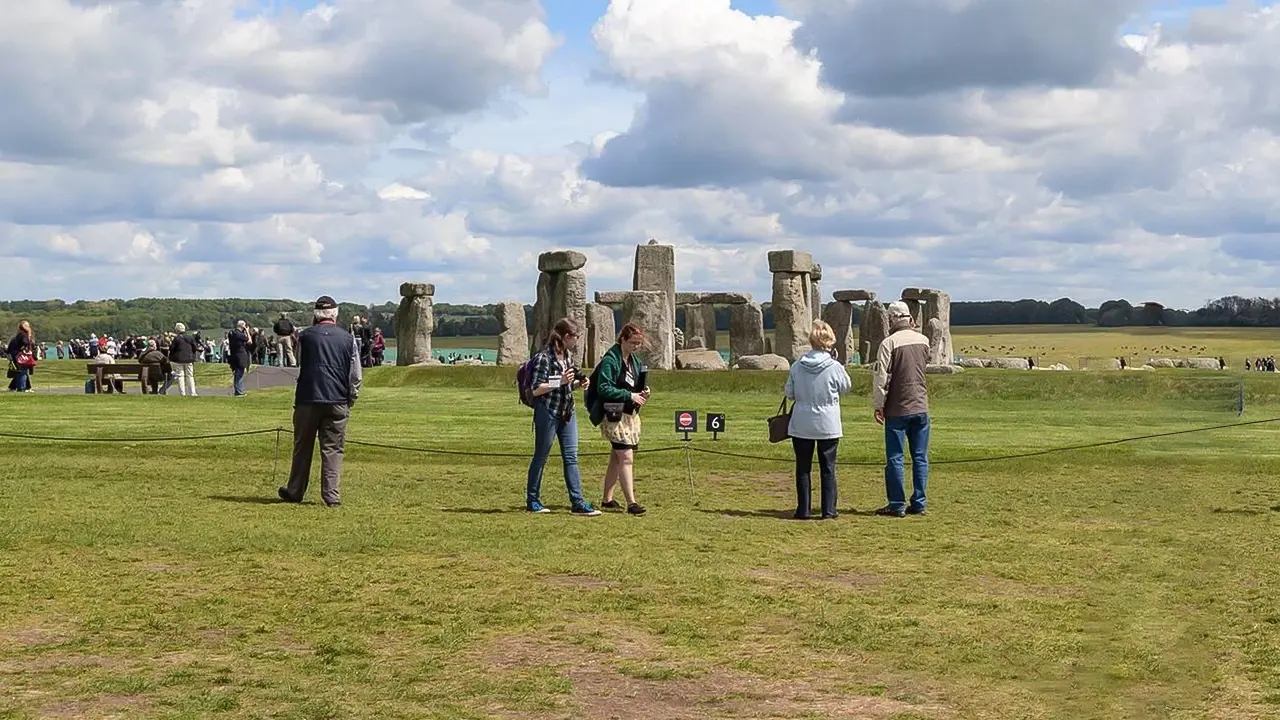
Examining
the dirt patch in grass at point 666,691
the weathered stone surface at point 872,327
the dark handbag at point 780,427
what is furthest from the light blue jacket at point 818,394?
the weathered stone surface at point 872,327

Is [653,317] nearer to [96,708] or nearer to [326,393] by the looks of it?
[326,393]

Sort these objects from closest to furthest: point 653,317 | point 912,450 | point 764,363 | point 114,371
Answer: point 912,450
point 114,371
point 653,317
point 764,363

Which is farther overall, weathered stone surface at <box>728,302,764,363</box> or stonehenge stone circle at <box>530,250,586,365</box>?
weathered stone surface at <box>728,302,764,363</box>

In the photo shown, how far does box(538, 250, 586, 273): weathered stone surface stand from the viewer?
37.2 metres

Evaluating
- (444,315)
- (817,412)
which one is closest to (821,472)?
(817,412)

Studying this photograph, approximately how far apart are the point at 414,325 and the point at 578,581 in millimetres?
32488

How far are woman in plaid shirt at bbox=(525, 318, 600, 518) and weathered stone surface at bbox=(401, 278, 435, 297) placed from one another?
96.8 feet

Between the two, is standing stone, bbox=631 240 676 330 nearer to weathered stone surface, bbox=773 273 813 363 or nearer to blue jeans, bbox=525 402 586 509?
weathered stone surface, bbox=773 273 813 363

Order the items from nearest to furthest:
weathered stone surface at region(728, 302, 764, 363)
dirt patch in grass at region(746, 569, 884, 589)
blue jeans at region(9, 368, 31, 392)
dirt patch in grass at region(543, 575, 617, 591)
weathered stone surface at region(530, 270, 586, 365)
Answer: dirt patch in grass at region(543, 575, 617, 591) < dirt patch in grass at region(746, 569, 884, 589) < blue jeans at region(9, 368, 31, 392) < weathered stone surface at region(530, 270, 586, 365) < weathered stone surface at region(728, 302, 764, 363)

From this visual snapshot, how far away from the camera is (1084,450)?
1930 cm

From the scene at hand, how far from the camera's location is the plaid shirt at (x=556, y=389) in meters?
12.6

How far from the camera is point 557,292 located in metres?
37.6

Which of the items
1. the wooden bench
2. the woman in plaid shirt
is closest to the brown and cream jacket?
the woman in plaid shirt

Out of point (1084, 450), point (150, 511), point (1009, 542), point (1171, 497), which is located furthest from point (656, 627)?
point (1084, 450)
